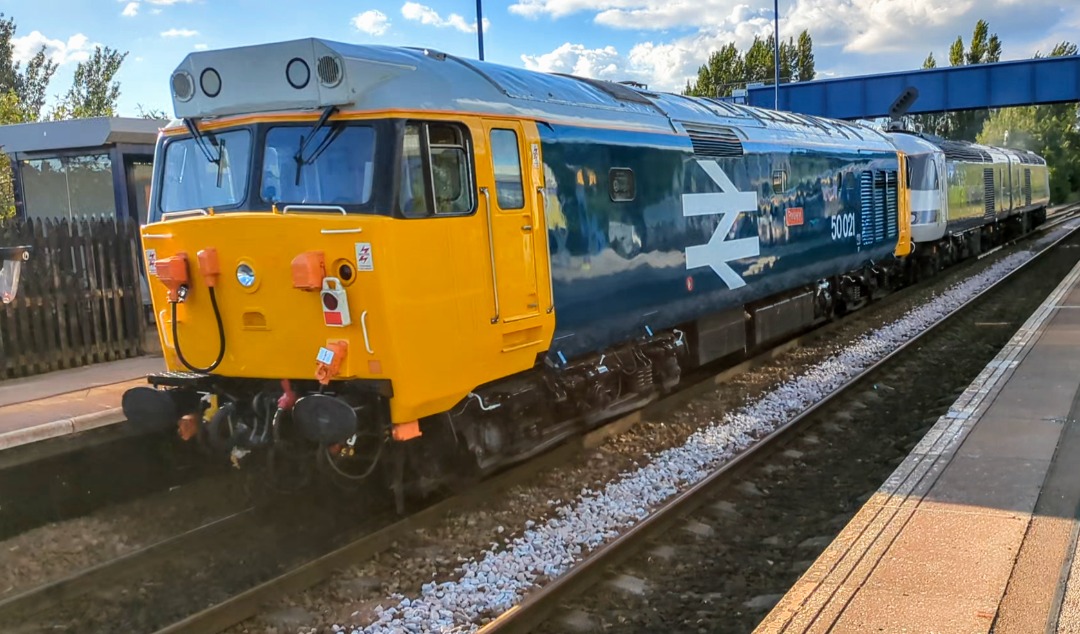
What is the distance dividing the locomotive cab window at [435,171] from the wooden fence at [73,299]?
6.04m

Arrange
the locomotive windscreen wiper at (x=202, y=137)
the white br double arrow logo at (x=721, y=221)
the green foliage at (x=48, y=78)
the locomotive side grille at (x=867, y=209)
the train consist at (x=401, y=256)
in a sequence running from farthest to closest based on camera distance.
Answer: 1. the green foliage at (x=48, y=78)
2. the locomotive side grille at (x=867, y=209)
3. the white br double arrow logo at (x=721, y=221)
4. the locomotive windscreen wiper at (x=202, y=137)
5. the train consist at (x=401, y=256)

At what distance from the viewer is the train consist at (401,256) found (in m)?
5.36

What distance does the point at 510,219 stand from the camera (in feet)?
Result: 20.3

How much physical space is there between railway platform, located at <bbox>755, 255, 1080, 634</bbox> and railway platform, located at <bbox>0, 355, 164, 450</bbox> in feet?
18.3

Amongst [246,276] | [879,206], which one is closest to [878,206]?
[879,206]

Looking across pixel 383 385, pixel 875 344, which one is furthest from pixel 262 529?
pixel 875 344

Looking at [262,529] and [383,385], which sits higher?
[383,385]

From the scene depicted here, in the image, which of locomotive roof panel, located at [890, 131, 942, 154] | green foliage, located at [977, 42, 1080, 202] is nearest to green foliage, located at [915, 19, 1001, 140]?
green foliage, located at [977, 42, 1080, 202]

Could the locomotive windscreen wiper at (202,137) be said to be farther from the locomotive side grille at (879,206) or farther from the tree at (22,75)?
the tree at (22,75)

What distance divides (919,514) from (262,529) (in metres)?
4.48

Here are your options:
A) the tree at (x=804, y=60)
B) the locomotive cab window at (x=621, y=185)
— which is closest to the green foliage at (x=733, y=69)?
the tree at (x=804, y=60)

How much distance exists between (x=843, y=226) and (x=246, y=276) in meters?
9.78

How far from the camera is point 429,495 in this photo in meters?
6.62

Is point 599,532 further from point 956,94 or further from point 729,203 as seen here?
point 956,94
